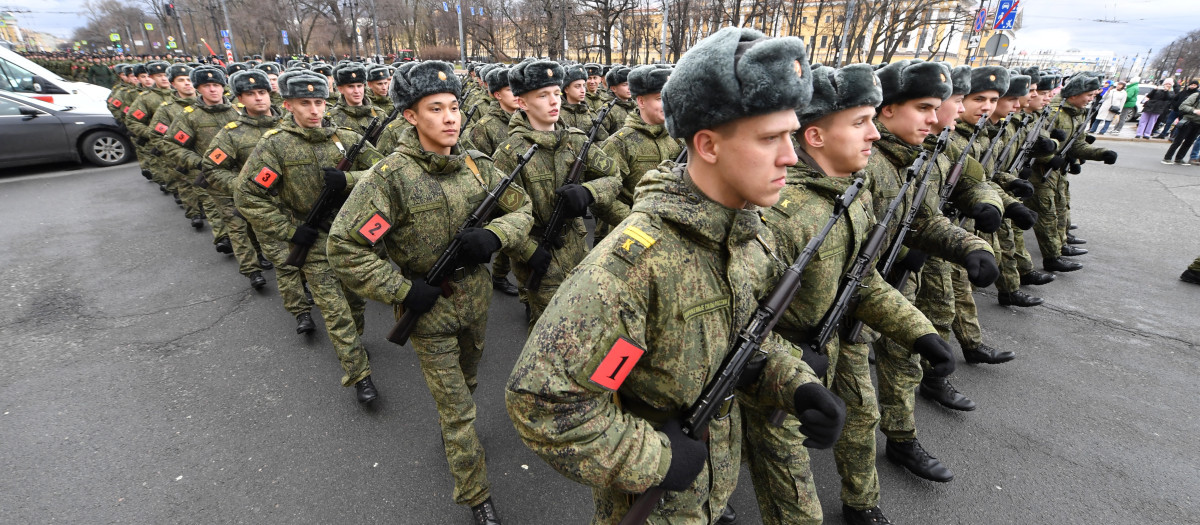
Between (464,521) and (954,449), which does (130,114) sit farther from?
(954,449)

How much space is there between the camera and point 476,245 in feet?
8.70

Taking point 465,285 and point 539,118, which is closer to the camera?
point 465,285

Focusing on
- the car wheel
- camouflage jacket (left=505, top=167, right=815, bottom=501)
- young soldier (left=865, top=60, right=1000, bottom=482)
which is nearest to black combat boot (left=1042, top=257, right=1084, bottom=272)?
young soldier (left=865, top=60, right=1000, bottom=482)

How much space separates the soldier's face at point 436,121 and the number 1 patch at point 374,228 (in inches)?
18.7

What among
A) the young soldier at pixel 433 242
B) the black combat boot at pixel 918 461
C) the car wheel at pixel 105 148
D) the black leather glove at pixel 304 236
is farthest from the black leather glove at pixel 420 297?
the car wheel at pixel 105 148

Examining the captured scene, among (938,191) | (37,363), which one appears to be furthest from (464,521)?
(37,363)

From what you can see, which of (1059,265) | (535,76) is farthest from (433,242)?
(1059,265)

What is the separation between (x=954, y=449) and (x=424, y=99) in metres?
3.79

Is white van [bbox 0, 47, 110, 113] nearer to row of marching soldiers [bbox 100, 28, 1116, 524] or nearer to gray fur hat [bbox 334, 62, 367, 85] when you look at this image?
gray fur hat [bbox 334, 62, 367, 85]

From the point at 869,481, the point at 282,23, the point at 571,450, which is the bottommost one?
the point at 869,481

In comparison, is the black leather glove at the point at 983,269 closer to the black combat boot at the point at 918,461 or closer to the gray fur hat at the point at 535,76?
the black combat boot at the point at 918,461

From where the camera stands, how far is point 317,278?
395 centimetres

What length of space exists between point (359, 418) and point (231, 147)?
3128 millimetres

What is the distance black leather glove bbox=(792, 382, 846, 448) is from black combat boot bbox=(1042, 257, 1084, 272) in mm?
6531
